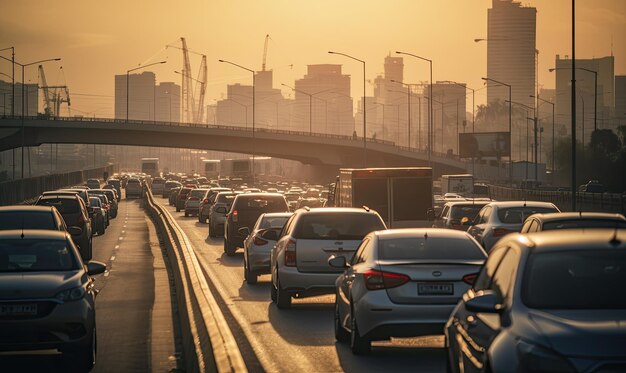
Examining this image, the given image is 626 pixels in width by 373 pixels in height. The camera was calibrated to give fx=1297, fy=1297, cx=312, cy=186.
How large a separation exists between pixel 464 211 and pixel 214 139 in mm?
98161

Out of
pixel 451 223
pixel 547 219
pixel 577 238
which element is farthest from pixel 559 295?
pixel 451 223

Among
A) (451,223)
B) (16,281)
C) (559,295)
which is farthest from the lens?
(451,223)

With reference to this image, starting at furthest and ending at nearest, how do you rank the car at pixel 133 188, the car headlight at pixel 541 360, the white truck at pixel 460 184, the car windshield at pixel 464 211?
1. the car at pixel 133 188
2. the white truck at pixel 460 184
3. the car windshield at pixel 464 211
4. the car headlight at pixel 541 360

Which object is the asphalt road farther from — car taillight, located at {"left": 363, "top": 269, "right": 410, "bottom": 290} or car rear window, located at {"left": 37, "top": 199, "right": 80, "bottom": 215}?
car taillight, located at {"left": 363, "top": 269, "right": 410, "bottom": 290}

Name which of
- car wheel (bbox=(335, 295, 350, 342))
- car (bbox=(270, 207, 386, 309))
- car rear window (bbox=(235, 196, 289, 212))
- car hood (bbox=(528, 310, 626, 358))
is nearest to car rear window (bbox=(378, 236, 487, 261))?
car wheel (bbox=(335, 295, 350, 342))

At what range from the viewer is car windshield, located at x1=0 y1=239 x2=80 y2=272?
49.2 feet

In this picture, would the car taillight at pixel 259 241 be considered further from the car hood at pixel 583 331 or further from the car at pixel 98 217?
the car at pixel 98 217

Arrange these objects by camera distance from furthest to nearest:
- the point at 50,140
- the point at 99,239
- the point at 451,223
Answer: the point at 50,140
the point at 99,239
the point at 451,223

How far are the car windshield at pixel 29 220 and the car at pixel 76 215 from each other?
10.4m

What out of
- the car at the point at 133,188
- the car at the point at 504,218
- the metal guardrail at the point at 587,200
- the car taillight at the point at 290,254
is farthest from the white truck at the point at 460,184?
the car taillight at the point at 290,254

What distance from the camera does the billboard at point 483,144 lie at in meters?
128

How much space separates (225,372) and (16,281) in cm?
438

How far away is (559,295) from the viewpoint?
328 inches

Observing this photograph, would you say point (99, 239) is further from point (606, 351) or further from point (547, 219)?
point (606, 351)
